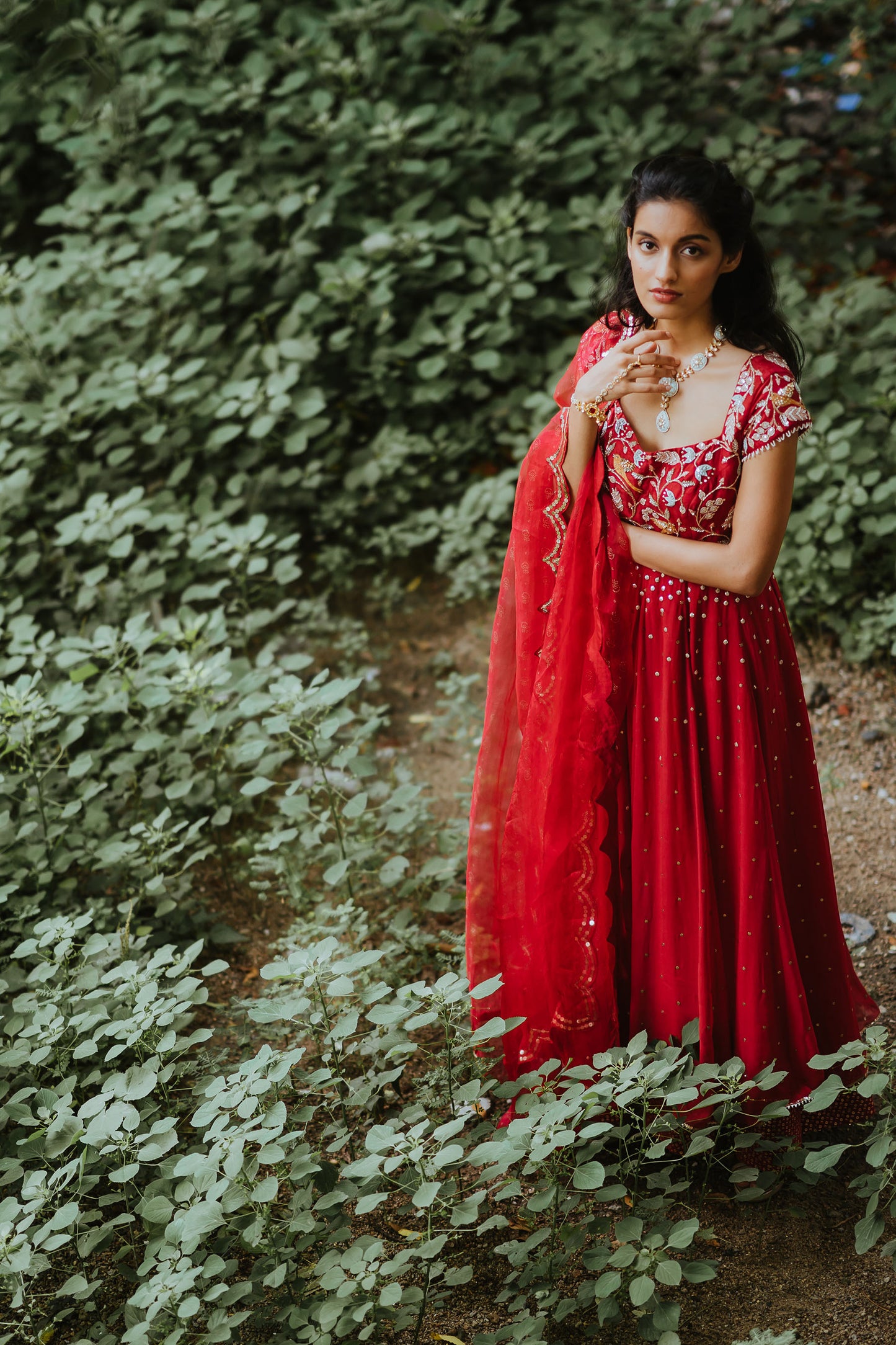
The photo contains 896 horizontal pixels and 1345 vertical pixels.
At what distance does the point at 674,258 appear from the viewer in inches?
75.9

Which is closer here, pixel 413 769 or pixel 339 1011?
pixel 339 1011

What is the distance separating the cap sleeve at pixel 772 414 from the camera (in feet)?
6.31

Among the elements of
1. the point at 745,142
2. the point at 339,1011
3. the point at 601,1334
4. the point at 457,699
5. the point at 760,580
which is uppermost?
the point at 745,142

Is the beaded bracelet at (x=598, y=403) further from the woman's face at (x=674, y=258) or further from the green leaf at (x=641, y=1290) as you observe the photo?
the green leaf at (x=641, y=1290)

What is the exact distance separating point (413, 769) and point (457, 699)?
1.16 ft

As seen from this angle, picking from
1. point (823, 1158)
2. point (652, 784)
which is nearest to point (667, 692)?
point (652, 784)

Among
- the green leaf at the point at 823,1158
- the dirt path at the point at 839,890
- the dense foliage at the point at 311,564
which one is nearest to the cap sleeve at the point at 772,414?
the dense foliage at the point at 311,564

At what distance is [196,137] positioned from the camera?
16.3 ft

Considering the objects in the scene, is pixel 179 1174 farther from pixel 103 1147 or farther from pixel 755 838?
pixel 755 838

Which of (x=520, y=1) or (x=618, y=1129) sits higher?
(x=520, y=1)

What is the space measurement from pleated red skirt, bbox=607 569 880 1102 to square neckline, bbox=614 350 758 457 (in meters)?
0.25

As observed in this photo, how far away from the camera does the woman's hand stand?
1982 mm

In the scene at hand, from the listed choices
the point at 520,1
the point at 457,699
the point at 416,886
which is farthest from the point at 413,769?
the point at 520,1

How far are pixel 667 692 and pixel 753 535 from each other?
0.37 m
